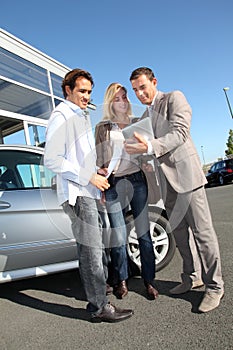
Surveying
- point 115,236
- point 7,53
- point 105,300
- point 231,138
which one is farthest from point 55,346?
point 231,138

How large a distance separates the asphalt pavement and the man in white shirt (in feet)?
0.60

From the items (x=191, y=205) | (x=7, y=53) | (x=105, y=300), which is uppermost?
(x=7, y=53)

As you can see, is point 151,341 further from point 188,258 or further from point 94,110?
point 94,110

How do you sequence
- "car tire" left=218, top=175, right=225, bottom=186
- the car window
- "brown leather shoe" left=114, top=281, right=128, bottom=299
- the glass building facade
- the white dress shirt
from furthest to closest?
1. "car tire" left=218, top=175, right=225, bottom=186
2. the glass building facade
3. the car window
4. "brown leather shoe" left=114, top=281, right=128, bottom=299
5. the white dress shirt

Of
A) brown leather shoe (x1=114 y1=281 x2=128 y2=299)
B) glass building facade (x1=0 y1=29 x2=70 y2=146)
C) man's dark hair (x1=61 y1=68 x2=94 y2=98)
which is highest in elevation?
glass building facade (x1=0 y1=29 x2=70 y2=146)

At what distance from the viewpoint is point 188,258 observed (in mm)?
2553

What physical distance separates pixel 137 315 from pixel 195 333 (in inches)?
20.0

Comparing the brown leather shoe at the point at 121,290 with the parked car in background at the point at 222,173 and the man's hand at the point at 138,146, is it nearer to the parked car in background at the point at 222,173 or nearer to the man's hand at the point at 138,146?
the man's hand at the point at 138,146

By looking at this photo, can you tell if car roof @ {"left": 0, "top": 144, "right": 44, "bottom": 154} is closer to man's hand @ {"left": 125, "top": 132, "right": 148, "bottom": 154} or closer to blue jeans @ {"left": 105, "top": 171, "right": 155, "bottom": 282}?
blue jeans @ {"left": 105, "top": 171, "right": 155, "bottom": 282}

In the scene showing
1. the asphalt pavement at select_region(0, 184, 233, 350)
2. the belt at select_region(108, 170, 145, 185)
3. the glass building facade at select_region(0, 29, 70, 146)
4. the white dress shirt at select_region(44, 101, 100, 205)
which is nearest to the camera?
the asphalt pavement at select_region(0, 184, 233, 350)

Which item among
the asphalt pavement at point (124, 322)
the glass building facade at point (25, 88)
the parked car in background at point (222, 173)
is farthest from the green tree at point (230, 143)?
the asphalt pavement at point (124, 322)

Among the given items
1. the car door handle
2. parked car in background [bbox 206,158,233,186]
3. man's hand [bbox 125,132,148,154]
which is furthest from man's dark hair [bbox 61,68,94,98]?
parked car in background [bbox 206,158,233,186]

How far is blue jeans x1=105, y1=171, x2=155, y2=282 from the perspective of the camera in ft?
8.16

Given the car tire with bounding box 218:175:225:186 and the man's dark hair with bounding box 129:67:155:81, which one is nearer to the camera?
the man's dark hair with bounding box 129:67:155:81
